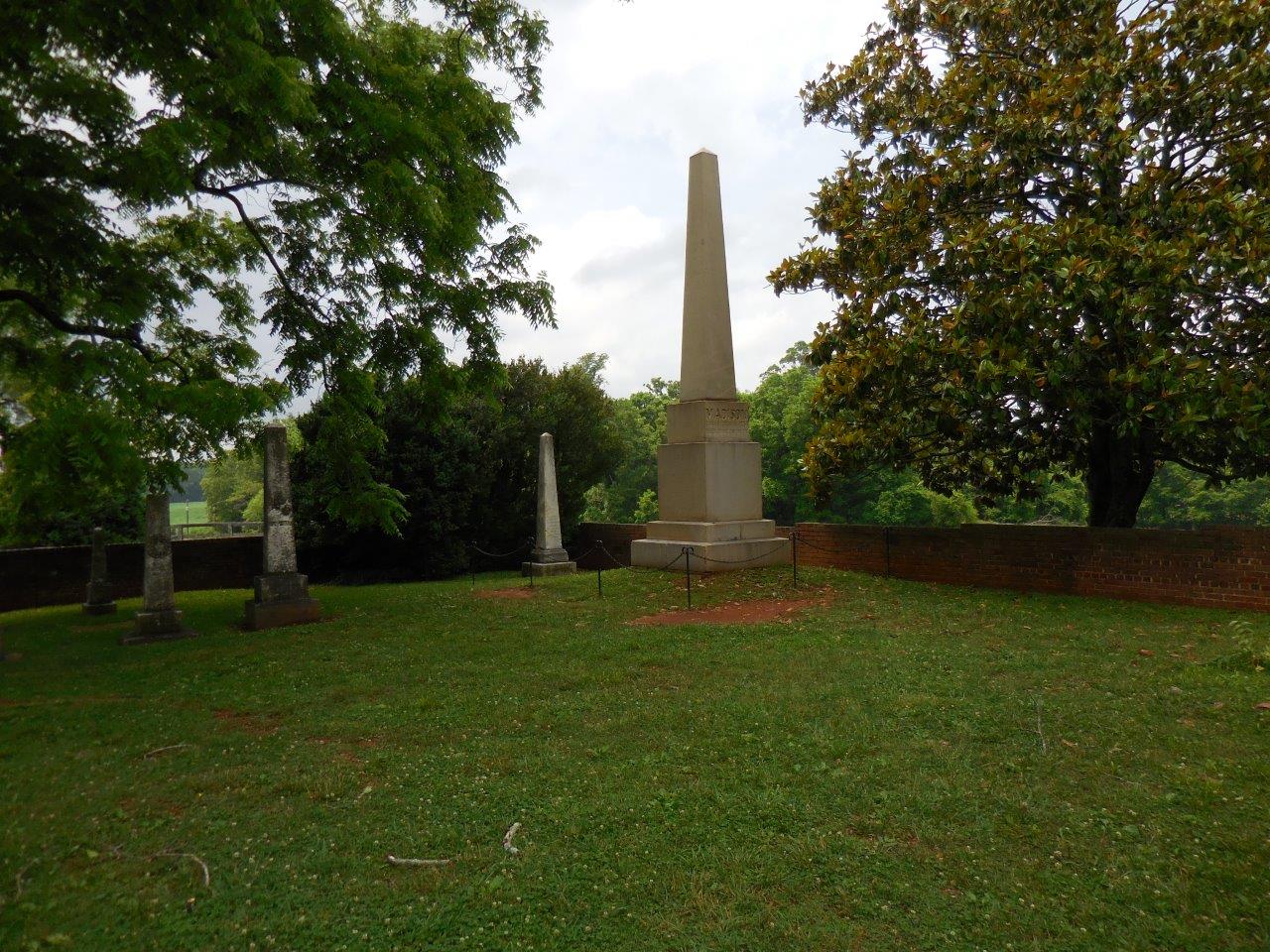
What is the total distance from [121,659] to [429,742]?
19.0ft

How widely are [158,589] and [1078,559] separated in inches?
519

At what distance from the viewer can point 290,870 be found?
367 centimetres

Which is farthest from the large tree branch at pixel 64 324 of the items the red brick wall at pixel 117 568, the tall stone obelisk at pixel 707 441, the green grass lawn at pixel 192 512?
the green grass lawn at pixel 192 512

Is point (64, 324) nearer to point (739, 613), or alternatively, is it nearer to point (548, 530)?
point (739, 613)

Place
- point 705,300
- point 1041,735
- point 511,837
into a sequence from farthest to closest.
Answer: point 705,300 → point 1041,735 → point 511,837

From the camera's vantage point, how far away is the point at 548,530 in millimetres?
16797

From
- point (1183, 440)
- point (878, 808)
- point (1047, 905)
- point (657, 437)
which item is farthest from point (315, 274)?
point (657, 437)

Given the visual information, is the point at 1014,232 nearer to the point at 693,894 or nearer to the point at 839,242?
the point at 839,242

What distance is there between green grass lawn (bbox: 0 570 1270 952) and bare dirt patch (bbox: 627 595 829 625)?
4.52 ft

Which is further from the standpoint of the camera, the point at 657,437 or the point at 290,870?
the point at 657,437

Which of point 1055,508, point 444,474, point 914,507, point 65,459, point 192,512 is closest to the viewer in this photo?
point 65,459

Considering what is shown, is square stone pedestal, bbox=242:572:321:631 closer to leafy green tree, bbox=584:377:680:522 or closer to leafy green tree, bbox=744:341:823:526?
leafy green tree, bbox=744:341:823:526

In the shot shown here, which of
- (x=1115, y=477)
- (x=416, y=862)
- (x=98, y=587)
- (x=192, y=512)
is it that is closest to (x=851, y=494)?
(x=1115, y=477)

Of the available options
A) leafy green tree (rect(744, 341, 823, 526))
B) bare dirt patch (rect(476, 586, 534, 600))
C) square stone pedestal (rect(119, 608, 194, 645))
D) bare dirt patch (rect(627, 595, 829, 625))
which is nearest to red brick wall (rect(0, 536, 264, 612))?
square stone pedestal (rect(119, 608, 194, 645))
